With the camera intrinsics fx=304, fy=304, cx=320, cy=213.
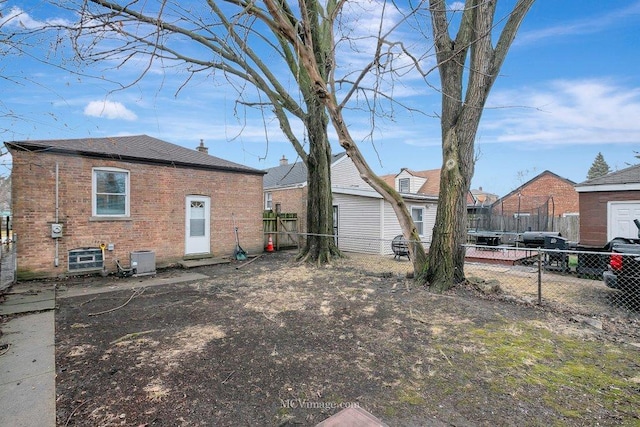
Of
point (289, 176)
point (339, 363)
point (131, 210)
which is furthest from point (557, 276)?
point (289, 176)

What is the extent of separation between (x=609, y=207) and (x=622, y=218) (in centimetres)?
49

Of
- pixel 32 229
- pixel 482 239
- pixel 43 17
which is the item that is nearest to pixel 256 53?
pixel 43 17

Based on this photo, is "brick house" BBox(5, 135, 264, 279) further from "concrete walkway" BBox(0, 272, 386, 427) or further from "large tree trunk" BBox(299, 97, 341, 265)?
"large tree trunk" BBox(299, 97, 341, 265)

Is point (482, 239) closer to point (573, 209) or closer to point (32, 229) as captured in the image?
point (573, 209)

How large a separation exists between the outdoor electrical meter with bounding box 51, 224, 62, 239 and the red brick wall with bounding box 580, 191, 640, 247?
16.3m

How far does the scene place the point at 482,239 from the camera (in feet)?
48.4

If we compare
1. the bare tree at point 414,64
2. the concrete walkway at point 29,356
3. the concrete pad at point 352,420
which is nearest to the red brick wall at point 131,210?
the concrete walkway at point 29,356

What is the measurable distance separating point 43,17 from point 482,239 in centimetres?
1618

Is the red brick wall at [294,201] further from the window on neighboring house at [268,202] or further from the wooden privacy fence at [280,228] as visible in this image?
the wooden privacy fence at [280,228]

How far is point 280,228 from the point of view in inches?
562

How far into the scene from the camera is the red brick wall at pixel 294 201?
1562 centimetres

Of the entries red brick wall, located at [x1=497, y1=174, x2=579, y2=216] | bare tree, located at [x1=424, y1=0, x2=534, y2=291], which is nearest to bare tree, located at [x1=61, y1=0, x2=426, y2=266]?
bare tree, located at [x1=424, y1=0, x2=534, y2=291]

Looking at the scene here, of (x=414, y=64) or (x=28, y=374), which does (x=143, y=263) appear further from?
(x=414, y=64)

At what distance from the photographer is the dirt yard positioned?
252 cm
